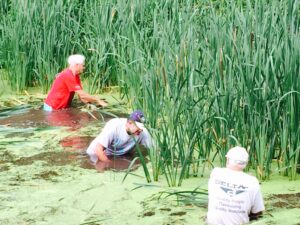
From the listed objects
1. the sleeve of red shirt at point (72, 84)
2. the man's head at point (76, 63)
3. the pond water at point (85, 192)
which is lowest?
the pond water at point (85, 192)

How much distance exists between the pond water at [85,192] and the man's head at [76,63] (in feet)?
4.35

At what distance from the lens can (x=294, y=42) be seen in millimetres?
5320

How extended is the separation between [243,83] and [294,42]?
469 millimetres

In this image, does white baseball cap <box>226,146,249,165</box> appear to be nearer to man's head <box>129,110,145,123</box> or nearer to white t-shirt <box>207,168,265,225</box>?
white t-shirt <box>207,168,265,225</box>

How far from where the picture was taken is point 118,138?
646cm

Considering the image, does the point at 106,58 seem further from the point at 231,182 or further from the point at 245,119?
the point at 231,182

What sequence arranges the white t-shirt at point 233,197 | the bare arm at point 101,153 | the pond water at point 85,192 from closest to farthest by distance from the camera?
the white t-shirt at point 233,197 < the pond water at point 85,192 < the bare arm at point 101,153

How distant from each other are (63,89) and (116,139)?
211cm

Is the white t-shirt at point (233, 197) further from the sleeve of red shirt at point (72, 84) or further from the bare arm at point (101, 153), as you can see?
the sleeve of red shirt at point (72, 84)

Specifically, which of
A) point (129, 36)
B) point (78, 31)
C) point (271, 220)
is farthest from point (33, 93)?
point (271, 220)

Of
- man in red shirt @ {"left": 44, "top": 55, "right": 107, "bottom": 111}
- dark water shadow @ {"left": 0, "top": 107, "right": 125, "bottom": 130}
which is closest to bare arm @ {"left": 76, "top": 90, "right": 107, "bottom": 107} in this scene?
man in red shirt @ {"left": 44, "top": 55, "right": 107, "bottom": 111}

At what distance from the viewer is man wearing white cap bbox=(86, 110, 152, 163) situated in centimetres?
625

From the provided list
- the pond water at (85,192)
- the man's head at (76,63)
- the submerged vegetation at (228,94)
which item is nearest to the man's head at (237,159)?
the pond water at (85,192)

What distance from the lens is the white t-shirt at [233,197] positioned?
4.50m
